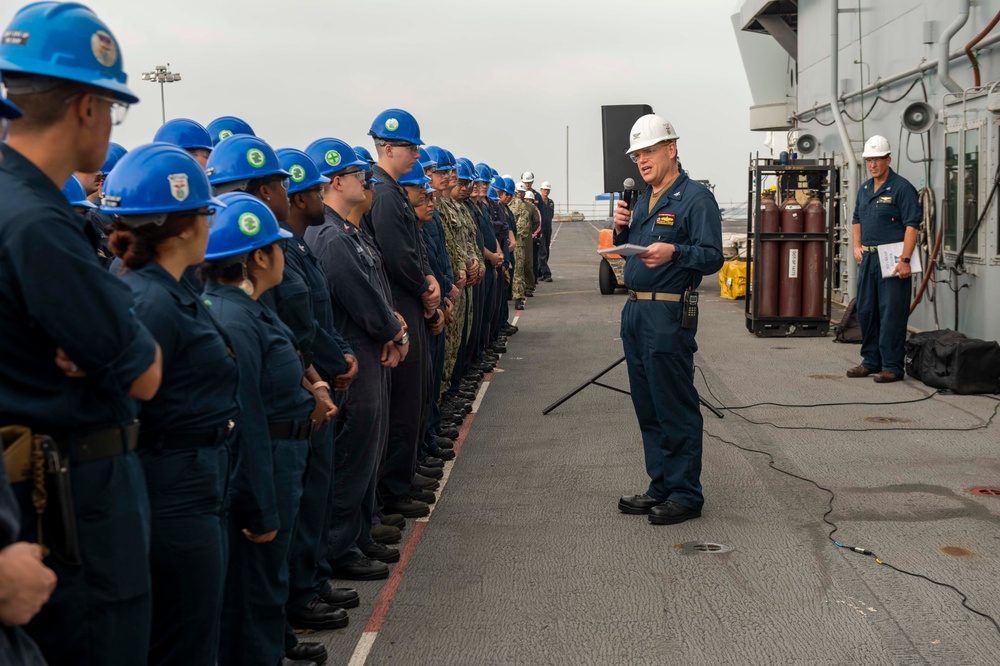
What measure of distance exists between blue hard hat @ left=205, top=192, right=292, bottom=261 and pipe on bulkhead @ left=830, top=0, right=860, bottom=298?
1283cm

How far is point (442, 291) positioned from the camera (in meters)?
8.24

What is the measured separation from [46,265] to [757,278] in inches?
487

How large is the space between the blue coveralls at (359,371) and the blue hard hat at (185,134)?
77 centimetres

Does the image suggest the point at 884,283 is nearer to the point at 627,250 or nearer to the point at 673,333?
the point at 673,333

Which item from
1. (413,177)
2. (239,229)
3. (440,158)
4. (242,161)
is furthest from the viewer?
(440,158)

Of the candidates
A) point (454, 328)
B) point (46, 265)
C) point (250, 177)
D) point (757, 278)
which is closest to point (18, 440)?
point (46, 265)

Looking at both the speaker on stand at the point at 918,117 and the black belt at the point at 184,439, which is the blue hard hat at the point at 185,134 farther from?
the speaker on stand at the point at 918,117

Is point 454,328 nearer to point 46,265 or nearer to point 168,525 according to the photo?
point 168,525

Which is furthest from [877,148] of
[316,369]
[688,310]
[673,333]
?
[316,369]

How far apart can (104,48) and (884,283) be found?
936 cm

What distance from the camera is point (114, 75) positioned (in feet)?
8.33

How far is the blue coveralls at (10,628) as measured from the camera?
6.63 ft

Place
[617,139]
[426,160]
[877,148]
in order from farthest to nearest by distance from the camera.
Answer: [617,139] → [877,148] → [426,160]

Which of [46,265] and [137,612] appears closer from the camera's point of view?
[46,265]
